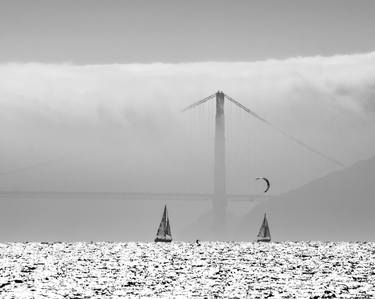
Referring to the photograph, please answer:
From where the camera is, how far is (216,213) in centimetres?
12675

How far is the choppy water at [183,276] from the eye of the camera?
4197 cm

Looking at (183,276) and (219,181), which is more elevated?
(219,181)

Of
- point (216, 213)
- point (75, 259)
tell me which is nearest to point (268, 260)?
point (75, 259)

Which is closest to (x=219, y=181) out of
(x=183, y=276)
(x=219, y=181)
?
(x=219, y=181)

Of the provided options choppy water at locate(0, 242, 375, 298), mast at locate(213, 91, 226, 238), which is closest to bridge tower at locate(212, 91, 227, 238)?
mast at locate(213, 91, 226, 238)

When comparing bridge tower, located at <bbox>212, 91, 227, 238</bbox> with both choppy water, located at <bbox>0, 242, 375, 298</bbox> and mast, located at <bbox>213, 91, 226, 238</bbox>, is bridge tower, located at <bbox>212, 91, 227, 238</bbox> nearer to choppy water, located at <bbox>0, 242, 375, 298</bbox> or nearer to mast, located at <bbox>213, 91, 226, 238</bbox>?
mast, located at <bbox>213, 91, 226, 238</bbox>

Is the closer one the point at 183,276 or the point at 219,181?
the point at 183,276

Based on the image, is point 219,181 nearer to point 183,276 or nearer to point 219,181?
point 219,181

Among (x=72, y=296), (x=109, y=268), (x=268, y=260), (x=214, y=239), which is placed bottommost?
(x=72, y=296)

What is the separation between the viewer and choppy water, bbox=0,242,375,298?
42.0 meters

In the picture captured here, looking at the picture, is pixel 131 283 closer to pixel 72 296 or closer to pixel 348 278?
pixel 72 296

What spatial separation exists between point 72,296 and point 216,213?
287 ft

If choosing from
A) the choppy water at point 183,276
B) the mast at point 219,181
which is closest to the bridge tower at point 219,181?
the mast at point 219,181

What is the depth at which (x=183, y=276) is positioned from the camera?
5281 centimetres
